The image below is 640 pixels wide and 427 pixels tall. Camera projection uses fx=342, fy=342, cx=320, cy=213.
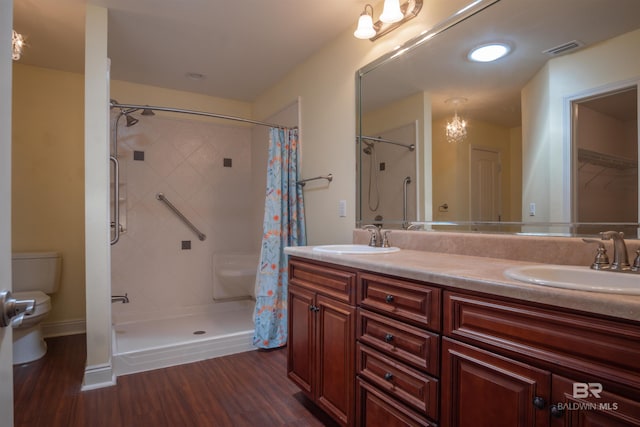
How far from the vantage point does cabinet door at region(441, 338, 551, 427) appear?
33.5 inches

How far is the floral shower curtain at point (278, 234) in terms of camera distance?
2.70 meters

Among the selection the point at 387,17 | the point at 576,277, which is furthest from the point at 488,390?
the point at 387,17

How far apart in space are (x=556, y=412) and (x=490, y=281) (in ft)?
1.07

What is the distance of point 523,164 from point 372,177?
92cm

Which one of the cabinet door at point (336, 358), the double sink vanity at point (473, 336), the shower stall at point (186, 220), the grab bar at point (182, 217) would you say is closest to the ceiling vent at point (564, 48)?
the double sink vanity at point (473, 336)

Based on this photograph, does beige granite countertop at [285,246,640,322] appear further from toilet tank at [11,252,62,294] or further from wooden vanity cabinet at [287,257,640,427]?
toilet tank at [11,252,62,294]

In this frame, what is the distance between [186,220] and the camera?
3.64 m

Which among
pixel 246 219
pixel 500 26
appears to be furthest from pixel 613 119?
pixel 246 219

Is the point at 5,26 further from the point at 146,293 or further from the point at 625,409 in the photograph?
the point at 146,293

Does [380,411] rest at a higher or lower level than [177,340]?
higher

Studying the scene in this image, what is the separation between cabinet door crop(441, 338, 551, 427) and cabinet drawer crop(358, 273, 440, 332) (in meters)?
0.10

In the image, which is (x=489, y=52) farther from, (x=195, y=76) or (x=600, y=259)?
(x=195, y=76)

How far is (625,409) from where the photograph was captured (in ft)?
2.34

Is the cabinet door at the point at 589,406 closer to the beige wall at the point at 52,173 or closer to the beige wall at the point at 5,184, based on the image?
the beige wall at the point at 5,184
